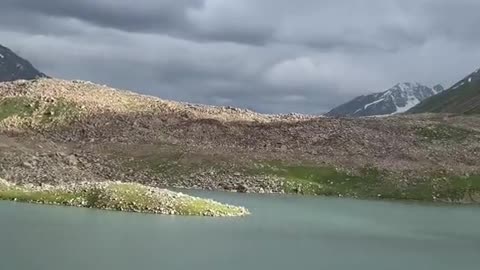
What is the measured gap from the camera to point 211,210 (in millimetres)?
54844

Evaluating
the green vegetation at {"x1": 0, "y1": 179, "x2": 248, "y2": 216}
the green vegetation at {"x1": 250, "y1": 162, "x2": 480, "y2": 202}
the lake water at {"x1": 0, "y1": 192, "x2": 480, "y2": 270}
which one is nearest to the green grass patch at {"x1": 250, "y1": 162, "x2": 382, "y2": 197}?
the green vegetation at {"x1": 250, "y1": 162, "x2": 480, "y2": 202}

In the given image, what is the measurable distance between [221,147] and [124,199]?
174 feet

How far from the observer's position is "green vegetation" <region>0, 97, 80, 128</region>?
115m

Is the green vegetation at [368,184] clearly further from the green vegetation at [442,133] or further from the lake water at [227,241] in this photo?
the lake water at [227,241]

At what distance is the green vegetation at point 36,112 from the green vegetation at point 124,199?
58.4 m

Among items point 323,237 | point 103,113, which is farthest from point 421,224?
point 103,113

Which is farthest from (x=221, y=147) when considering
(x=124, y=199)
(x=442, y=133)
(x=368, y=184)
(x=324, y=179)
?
(x=124, y=199)

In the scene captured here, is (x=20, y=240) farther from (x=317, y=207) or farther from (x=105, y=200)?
(x=317, y=207)

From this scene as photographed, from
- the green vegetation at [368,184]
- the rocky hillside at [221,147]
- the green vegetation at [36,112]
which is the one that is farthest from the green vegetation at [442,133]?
the green vegetation at [36,112]

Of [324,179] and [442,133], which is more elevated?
[442,133]

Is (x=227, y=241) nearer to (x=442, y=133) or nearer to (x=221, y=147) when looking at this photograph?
(x=221, y=147)

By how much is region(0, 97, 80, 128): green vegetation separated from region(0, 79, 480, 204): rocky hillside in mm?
172

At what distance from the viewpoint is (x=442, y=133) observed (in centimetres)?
12012

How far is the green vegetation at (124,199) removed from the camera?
176 ft
